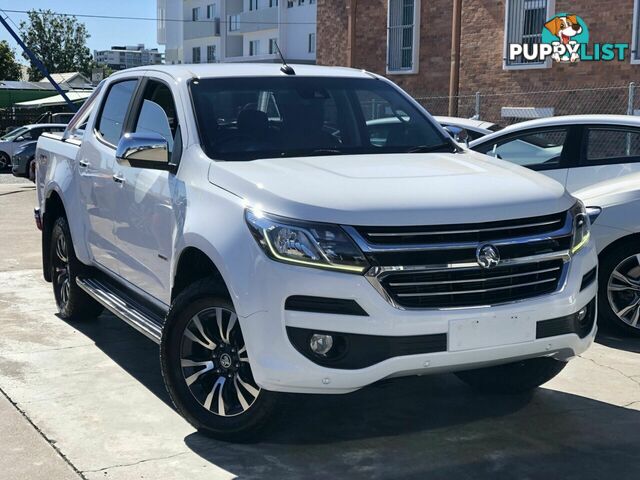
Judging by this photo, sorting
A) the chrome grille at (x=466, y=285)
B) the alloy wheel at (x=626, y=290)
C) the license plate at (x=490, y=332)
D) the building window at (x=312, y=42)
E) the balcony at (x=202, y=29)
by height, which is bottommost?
the alloy wheel at (x=626, y=290)

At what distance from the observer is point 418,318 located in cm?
384

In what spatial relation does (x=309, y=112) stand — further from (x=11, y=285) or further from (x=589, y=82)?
(x=589, y=82)

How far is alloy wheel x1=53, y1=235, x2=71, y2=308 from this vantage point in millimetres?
6809

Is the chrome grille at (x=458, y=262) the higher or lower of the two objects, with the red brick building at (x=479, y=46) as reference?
lower

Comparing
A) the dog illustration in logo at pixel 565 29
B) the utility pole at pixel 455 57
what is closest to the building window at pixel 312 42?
the utility pole at pixel 455 57

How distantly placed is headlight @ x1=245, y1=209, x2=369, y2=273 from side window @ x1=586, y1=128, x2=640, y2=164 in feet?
13.2

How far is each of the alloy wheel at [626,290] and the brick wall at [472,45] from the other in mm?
12064

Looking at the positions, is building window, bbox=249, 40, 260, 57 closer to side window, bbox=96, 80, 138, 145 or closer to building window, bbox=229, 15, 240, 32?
building window, bbox=229, 15, 240, 32

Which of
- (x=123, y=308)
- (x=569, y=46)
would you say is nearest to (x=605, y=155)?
(x=123, y=308)

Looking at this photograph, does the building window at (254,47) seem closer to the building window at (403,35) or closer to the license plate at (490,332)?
the building window at (403,35)

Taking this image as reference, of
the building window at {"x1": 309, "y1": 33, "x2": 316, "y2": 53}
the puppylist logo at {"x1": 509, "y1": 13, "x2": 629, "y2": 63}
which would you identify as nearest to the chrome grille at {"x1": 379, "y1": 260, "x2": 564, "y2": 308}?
the puppylist logo at {"x1": 509, "y1": 13, "x2": 629, "y2": 63}

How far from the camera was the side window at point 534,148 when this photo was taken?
7547mm

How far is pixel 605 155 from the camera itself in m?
7.22

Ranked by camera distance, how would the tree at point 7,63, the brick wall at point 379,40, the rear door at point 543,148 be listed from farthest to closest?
the tree at point 7,63
the brick wall at point 379,40
the rear door at point 543,148
